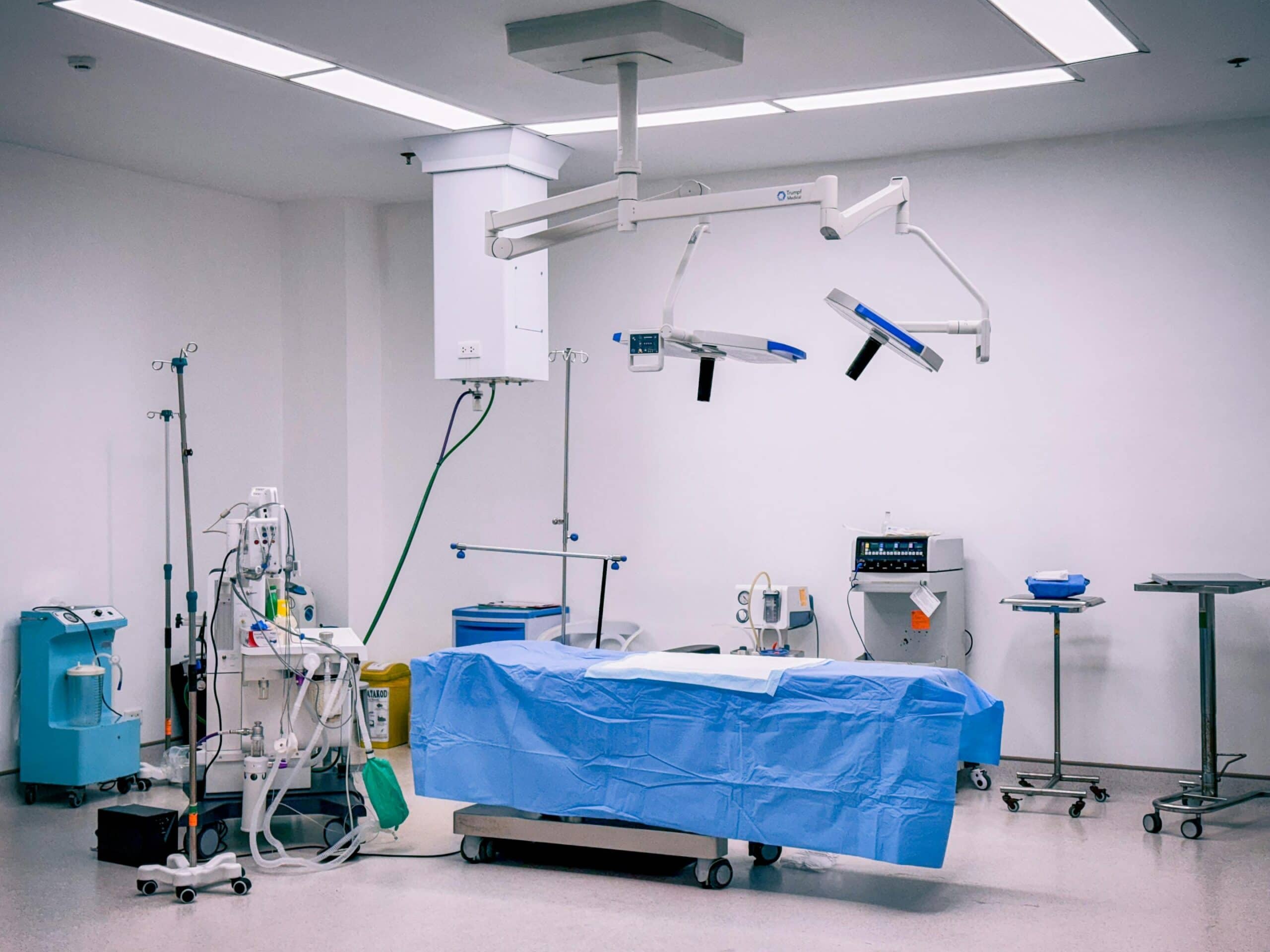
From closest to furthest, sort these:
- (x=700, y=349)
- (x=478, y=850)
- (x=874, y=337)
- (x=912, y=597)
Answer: (x=874, y=337) → (x=700, y=349) → (x=478, y=850) → (x=912, y=597)

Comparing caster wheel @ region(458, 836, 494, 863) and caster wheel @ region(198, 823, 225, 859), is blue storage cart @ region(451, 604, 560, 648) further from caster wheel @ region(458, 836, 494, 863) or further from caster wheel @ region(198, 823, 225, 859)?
caster wheel @ region(198, 823, 225, 859)

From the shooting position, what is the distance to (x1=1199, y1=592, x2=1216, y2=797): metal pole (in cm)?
496

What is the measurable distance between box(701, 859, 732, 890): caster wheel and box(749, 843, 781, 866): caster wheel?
24 centimetres

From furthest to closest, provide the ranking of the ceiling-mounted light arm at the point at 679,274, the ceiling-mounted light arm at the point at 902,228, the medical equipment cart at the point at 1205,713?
the medical equipment cart at the point at 1205,713 < the ceiling-mounted light arm at the point at 679,274 < the ceiling-mounted light arm at the point at 902,228

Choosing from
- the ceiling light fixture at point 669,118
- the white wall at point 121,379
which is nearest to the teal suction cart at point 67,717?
the white wall at point 121,379

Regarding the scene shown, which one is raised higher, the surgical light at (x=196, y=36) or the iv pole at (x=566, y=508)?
the surgical light at (x=196, y=36)

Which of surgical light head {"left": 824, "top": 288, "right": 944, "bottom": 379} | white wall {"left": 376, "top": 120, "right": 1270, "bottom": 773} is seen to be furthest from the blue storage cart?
surgical light head {"left": 824, "top": 288, "right": 944, "bottom": 379}

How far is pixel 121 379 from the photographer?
20.3 ft

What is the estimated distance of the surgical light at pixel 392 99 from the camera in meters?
4.86

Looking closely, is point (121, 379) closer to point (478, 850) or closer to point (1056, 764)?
point (478, 850)

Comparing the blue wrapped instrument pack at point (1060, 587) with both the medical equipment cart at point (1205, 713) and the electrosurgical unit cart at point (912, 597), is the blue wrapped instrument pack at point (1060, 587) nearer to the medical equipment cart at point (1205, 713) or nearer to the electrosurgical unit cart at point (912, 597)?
the medical equipment cart at point (1205, 713)

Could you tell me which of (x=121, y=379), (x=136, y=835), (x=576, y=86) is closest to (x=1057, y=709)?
(x=576, y=86)

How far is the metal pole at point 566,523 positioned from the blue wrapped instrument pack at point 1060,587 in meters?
2.11

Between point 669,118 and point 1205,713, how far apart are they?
10.6ft
